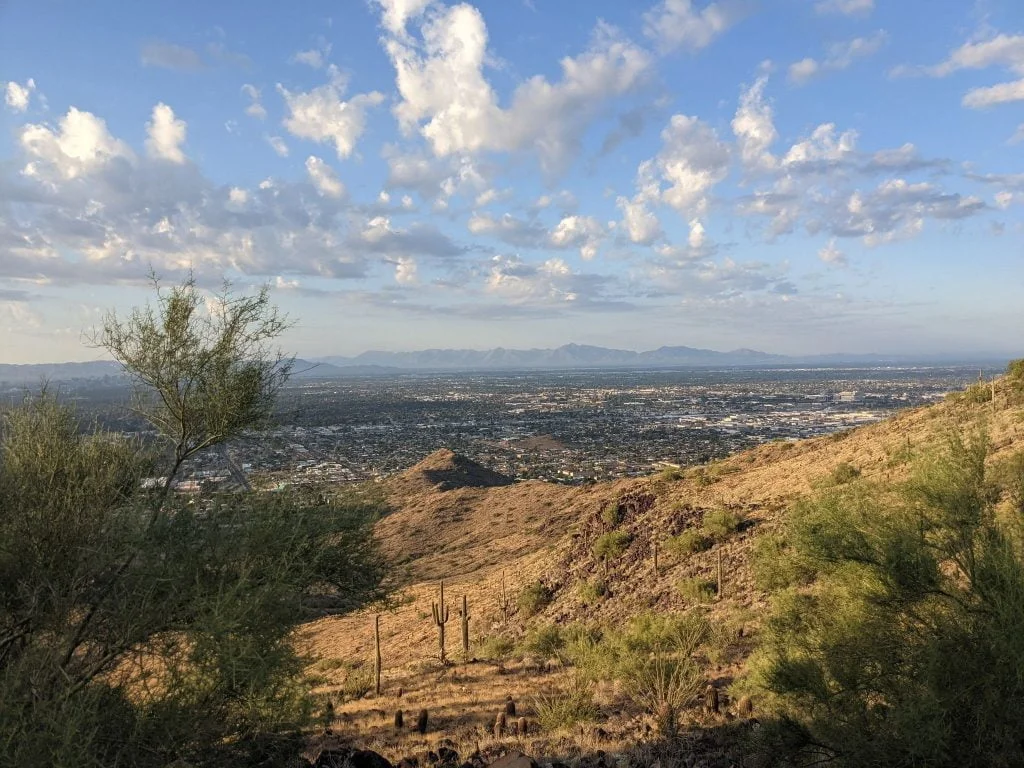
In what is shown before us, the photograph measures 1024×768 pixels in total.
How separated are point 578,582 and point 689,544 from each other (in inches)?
156

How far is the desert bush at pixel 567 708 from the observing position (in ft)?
33.9

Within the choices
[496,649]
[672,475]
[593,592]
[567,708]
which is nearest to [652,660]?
[567,708]

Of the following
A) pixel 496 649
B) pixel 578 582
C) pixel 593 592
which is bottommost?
pixel 496 649

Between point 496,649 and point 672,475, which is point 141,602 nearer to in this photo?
point 496,649

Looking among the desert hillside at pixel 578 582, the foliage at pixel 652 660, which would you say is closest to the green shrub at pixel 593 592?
the desert hillside at pixel 578 582

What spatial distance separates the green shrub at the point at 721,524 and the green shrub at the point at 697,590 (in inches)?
106

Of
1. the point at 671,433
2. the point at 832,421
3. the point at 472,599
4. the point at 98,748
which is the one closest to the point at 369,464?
the point at 472,599

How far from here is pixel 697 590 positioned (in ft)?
53.2

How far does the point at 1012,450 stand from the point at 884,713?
11.5 metres

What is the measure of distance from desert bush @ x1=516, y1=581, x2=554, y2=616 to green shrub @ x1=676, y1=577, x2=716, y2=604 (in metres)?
4.96

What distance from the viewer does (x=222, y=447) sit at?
10.2 metres

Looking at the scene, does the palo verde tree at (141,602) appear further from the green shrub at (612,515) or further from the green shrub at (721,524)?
the green shrub at (612,515)

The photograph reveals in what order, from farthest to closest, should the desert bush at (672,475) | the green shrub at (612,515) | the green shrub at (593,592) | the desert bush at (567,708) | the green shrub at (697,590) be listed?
the desert bush at (672,475) < the green shrub at (612,515) < the green shrub at (593,592) < the green shrub at (697,590) < the desert bush at (567,708)

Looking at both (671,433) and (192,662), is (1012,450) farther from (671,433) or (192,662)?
(671,433)
